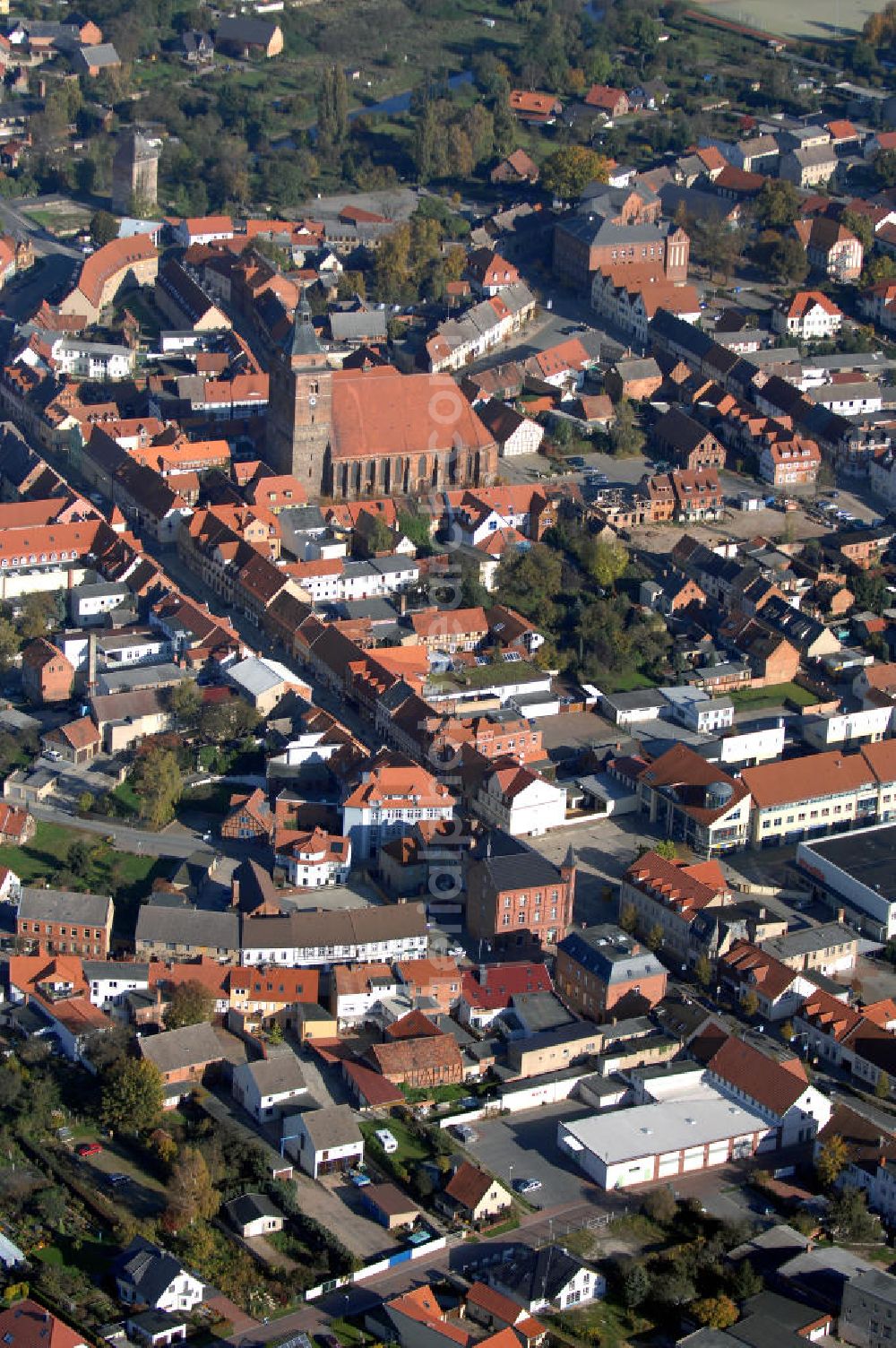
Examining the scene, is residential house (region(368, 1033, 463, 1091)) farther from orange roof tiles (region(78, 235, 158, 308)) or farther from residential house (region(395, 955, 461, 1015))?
orange roof tiles (region(78, 235, 158, 308))

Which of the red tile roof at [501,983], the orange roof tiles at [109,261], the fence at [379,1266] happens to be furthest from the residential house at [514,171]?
the fence at [379,1266]

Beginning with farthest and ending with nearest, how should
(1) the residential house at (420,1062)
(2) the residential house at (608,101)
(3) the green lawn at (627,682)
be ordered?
(2) the residential house at (608,101) → (3) the green lawn at (627,682) → (1) the residential house at (420,1062)

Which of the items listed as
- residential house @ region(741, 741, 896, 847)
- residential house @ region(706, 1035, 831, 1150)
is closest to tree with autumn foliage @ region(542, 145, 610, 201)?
residential house @ region(741, 741, 896, 847)

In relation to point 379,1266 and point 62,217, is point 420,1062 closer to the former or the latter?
point 379,1266

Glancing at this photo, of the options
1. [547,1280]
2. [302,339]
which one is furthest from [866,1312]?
[302,339]

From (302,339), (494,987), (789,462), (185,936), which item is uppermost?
(302,339)

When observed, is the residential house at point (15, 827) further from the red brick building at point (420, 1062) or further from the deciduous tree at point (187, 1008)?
the red brick building at point (420, 1062)
